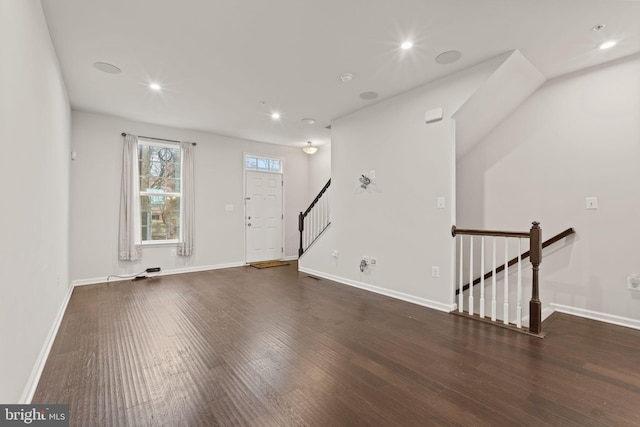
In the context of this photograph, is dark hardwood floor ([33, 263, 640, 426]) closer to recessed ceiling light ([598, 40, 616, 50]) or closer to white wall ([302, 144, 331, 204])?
recessed ceiling light ([598, 40, 616, 50])

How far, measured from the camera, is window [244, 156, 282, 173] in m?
6.28

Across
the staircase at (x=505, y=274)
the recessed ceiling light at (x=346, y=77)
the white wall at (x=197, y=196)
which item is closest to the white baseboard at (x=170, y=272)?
the white wall at (x=197, y=196)

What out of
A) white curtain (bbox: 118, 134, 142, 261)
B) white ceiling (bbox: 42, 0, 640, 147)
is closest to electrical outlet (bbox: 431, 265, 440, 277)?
white ceiling (bbox: 42, 0, 640, 147)

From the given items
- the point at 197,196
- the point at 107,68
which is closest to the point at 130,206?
the point at 197,196

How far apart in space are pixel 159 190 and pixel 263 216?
214 cm

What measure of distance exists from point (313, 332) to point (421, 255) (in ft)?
5.62

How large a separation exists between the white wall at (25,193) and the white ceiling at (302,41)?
52 cm

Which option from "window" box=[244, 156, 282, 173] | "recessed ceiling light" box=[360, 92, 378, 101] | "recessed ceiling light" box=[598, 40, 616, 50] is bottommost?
"window" box=[244, 156, 282, 173]

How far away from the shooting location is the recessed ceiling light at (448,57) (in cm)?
283

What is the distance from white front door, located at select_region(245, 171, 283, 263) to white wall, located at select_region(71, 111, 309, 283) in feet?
0.59

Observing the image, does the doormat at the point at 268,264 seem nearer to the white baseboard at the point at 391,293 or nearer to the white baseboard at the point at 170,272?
the white baseboard at the point at 170,272

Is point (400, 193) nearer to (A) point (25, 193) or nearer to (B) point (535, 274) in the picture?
(B) point (535, 274)

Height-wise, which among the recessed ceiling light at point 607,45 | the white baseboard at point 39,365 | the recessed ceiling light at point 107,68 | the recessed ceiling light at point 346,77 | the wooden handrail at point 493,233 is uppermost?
the recessed ceiling light at point 346,77

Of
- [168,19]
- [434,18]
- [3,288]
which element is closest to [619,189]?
[434,18]
